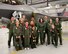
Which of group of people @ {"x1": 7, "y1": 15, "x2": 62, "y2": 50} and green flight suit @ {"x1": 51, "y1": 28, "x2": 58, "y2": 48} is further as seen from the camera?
green flight suit @ {"x1": 51, "y1": 28, "x2": 58, "y2": 48}

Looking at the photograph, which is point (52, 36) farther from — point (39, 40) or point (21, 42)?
point (21, 42)

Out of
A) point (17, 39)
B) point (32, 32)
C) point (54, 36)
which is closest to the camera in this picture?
point (17, 39)

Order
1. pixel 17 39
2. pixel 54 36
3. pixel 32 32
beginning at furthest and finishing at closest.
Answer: pixel 54 36
pixel 32 32
pixel 17 39

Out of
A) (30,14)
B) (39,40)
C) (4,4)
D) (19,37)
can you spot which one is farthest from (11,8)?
(19,37)

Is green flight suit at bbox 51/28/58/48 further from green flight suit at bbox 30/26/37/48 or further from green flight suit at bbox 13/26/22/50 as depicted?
green flight suit at bbox 13/26/22/50

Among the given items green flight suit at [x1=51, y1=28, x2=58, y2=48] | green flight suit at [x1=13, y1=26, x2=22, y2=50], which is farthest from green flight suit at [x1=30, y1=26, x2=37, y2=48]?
green flight suit at [x1=51, y1=28, x2=58, y2=48]

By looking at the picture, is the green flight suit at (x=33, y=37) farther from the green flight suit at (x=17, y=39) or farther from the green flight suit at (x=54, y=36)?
the green flight suit at (x=54, y=36)

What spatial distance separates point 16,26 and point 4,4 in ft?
13.9

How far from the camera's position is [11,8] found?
465 inches

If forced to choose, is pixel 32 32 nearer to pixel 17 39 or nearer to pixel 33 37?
pixel 33 37

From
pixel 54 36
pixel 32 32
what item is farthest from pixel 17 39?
pixel 54 36

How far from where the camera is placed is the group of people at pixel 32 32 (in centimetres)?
834

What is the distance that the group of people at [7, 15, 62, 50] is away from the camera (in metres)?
8.34

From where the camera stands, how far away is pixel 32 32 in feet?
28.5
